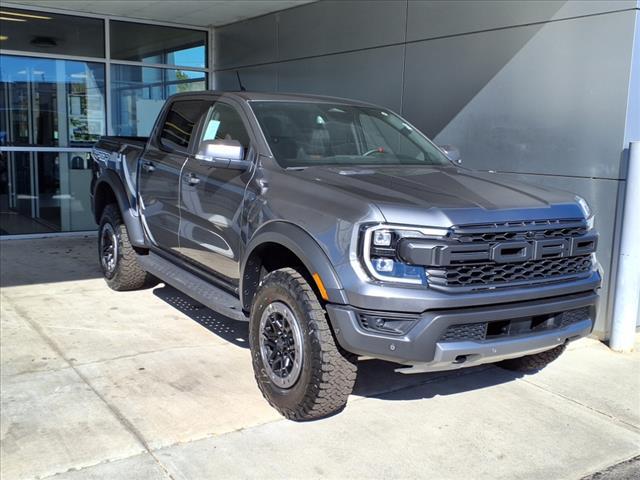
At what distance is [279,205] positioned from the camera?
397cm

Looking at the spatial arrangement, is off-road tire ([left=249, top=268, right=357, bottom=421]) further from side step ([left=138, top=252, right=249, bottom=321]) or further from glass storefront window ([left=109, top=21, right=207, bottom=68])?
glass storefront window ([left=109, top=21, right=207, bottom=68])

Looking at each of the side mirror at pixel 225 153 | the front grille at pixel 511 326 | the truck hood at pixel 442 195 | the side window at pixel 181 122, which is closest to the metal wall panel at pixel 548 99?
the truck hood at pixel 442 195

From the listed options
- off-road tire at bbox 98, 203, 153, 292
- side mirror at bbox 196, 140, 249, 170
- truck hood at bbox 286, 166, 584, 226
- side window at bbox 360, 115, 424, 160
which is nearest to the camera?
truck hood at bbox 286, 166, 584, 226

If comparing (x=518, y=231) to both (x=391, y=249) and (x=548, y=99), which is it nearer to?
(x=391, y=249)

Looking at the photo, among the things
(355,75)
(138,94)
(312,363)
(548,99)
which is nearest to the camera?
(312,363)

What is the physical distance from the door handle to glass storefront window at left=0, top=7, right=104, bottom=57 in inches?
254

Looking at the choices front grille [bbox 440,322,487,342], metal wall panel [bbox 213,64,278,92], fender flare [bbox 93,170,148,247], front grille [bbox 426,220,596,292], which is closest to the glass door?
metal wall panel [bbox 213,64,278,92]

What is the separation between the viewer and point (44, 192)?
10.4 meters

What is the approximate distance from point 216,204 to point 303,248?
127 centimetres

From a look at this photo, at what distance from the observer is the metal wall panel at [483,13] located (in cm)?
582

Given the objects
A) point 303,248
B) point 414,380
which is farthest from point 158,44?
point 303,248

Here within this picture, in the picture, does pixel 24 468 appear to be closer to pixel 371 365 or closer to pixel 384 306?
pixel 384 306

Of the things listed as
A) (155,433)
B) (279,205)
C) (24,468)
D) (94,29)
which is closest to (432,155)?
(279,205)

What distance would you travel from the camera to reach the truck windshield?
4523 mm
